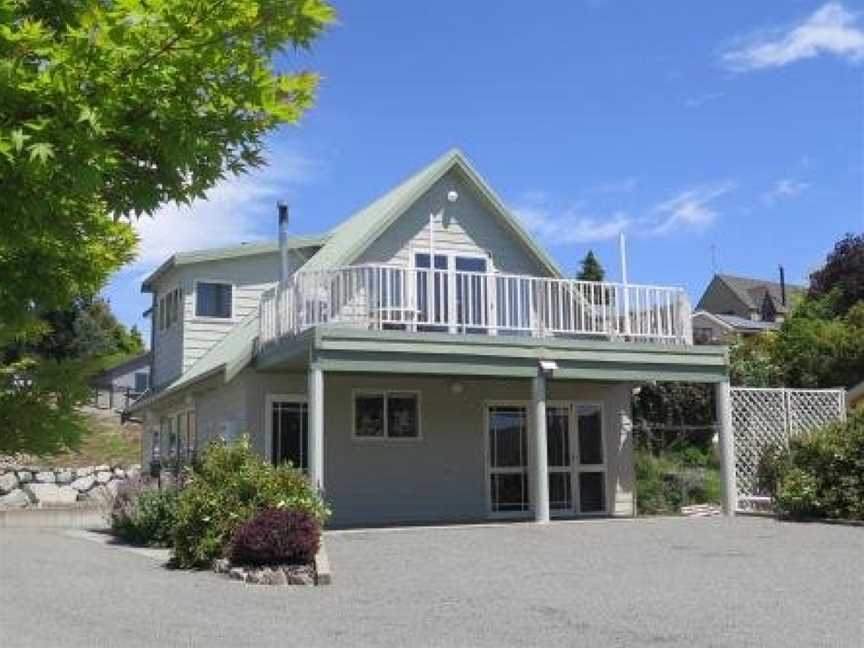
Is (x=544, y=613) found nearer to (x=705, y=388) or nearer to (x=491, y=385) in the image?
(x=491, y=385)

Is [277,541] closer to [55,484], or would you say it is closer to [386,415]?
[386,415]

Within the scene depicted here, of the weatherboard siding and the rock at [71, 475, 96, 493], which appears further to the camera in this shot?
the rock at [71, 475, 96, 493]

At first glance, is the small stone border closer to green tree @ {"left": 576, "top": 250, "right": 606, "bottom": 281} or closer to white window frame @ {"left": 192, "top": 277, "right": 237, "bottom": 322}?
white window frame @ {"left": 192, "top": 277, "right": 237, "bottom": 322}

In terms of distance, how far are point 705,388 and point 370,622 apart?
2144 centimetres

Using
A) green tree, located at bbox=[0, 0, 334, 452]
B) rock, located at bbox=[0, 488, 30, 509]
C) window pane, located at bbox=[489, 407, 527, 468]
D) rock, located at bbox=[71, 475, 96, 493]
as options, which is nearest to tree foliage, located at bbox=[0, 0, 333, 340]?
green tree, located at bbox=[0, 0, 334, 452]

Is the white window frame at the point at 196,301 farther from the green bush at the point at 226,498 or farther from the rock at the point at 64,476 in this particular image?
the rock at the point at 64,476

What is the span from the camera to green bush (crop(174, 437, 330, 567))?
12711 mm

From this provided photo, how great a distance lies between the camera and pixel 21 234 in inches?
146

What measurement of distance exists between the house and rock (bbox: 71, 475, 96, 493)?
1301 cm

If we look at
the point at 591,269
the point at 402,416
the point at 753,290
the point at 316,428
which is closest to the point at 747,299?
the point at 753,290

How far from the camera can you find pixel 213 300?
2314cm

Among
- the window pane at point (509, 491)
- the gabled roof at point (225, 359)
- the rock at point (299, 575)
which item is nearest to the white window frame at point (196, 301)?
the gabled roof at point (225, 359)

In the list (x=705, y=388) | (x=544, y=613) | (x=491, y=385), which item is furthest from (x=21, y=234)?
(x=705, y=388)

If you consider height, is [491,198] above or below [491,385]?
above
